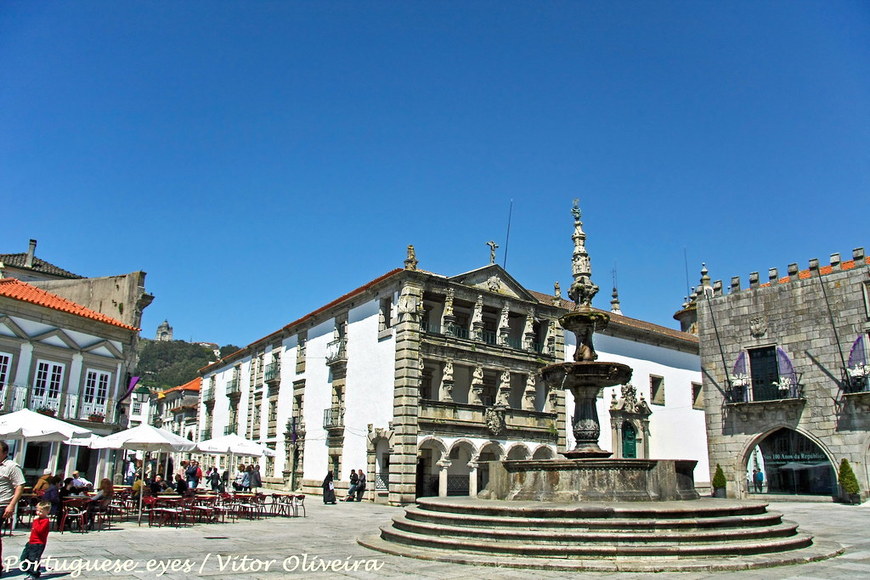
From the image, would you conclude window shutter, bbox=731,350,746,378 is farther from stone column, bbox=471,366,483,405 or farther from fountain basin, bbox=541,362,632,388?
fountain basin, bbox=541,362,632,388

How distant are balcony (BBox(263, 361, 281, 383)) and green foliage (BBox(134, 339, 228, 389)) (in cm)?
7832

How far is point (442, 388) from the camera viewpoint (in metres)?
30.0

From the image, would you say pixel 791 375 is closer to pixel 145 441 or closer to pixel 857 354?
pixel 857 354

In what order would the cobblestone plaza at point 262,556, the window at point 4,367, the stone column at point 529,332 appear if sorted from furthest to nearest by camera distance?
the stone column at point 529,332, the window at point 4,367, the cobblestone plaza at point 262,556

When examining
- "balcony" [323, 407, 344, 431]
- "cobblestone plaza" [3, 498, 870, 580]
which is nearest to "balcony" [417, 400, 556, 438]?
"balcony" [323, 407, 344, 431]

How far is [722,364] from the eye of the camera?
97.5ft

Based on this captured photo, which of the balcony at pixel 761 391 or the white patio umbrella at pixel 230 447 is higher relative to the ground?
the balcony at pixel 761 391

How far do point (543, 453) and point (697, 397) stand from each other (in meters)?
13.2

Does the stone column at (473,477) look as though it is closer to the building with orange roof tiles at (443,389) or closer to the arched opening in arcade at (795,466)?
the building with orange roof tiles at (443,389)

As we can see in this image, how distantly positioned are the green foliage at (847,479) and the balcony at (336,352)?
2175cm

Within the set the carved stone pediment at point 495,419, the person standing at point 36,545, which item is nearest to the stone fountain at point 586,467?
the person standing at point 36,545

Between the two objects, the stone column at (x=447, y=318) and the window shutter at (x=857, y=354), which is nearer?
the window shutter at (x=857, y=354)

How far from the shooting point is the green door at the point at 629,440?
3600cm

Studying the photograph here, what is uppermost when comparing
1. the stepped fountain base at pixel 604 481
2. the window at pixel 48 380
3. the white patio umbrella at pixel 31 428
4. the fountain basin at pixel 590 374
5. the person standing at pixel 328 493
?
the window at pixel 48 380
